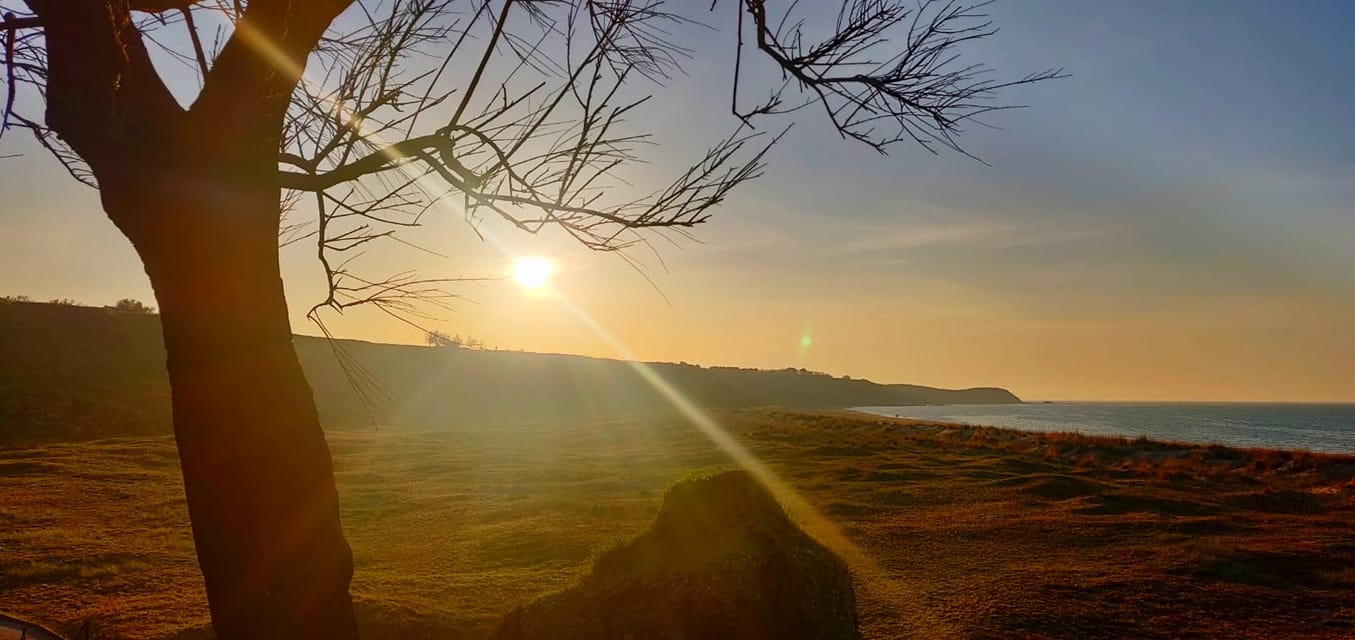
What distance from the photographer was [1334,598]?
8.61m

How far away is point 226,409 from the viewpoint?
248 cm

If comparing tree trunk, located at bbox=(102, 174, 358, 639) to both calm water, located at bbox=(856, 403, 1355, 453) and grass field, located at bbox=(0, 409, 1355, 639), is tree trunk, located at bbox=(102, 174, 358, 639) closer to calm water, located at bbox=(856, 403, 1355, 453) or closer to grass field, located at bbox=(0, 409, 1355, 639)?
grass field, located at bbox=(0, 409, 1355, 639)

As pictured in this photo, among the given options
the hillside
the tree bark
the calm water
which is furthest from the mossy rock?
the calm water

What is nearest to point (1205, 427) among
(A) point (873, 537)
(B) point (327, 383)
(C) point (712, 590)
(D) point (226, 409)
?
(B) point (327, 383)

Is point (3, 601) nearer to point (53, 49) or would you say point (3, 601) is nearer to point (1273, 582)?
point (53, 49)

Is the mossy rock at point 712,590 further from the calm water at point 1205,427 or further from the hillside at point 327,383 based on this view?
the calm water at point 1205,427

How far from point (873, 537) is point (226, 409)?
11326mm

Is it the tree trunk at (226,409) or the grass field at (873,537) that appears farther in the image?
the grass field at (873,537)

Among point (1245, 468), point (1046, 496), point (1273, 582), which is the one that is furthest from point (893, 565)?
point (1245, 468)

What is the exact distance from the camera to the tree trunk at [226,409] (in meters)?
2.48

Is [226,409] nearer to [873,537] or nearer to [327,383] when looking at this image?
[873,537]

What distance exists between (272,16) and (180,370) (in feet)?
4.20

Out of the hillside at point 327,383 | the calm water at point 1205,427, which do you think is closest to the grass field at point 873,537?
the hillside at point 327,383

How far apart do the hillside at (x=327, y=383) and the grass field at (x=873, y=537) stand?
9.42 feet
